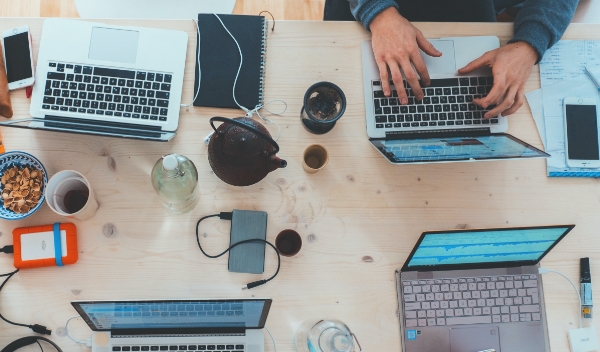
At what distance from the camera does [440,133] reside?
1037mm

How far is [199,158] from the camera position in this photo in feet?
3.34

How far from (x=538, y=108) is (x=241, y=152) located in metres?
0.81

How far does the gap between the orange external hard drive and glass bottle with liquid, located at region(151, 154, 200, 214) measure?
233 millimetres

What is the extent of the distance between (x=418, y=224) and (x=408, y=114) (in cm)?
28

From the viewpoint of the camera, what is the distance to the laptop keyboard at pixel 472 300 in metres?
0.99

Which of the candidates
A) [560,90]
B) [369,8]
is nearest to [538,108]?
[560,90]

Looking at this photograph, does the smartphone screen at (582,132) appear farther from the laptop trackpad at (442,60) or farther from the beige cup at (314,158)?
the beige cup at (314,158)

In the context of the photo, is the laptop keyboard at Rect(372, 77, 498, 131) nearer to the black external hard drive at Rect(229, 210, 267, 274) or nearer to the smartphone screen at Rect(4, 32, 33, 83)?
the black external hard drive at Rect(229, 210, 267, 274)

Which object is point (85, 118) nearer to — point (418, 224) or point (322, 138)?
point (322, 138)

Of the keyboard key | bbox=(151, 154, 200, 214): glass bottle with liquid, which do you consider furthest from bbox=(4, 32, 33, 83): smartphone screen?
the keyboard key

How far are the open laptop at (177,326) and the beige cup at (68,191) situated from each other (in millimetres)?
224

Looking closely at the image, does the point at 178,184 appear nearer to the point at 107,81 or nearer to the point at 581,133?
the point at 107,81

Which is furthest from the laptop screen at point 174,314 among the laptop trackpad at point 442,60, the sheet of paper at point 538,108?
the sheet of paper at point 538,108

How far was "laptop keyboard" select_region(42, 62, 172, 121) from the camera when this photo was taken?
96 cm
